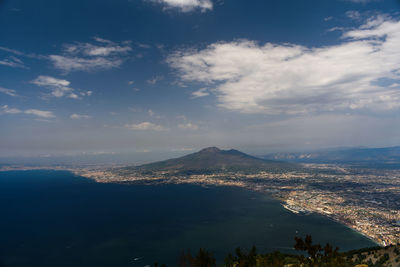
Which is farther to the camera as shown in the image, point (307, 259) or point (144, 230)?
point (144, 230)

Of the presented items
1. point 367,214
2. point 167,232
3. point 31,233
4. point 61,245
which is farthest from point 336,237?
point 31,233

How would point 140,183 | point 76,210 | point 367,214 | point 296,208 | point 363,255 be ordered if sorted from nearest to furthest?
point 363,255 → point 367,214 → point 296,208 → point 76,210 → point 140,183

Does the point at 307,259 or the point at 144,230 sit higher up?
the point at 307,259

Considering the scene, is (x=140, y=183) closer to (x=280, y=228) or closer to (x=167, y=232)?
(x=167, y=232)

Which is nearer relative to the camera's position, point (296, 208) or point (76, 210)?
point (296, 208)

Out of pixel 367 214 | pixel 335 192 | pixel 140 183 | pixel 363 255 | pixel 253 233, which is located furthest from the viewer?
pixel 140 183
